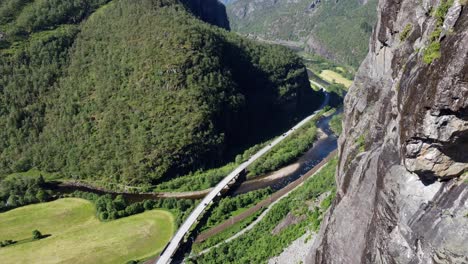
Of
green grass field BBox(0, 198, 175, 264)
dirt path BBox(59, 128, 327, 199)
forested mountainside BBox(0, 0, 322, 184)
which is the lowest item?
green grass field BBox(0, 198, 175, 264)

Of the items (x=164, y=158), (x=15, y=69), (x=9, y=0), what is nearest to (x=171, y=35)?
(x=164, y=158)

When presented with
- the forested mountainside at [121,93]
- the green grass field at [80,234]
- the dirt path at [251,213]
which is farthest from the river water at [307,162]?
the green grass field at [80,234]

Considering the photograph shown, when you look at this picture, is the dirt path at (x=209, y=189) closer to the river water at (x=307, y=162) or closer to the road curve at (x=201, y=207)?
the river water at (x=307, y=162)

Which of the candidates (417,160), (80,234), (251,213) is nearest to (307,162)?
(251,213)

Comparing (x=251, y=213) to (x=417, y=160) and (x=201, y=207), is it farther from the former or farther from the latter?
(x=417, y=160)

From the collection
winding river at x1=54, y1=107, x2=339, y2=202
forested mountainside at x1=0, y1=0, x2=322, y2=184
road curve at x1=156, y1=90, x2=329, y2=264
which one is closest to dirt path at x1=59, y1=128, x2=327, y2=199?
winding river at x1=54, y1=107, x2=339, y2=202

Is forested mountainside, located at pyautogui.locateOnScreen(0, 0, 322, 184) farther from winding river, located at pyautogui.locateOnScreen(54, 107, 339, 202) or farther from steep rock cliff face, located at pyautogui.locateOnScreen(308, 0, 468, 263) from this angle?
steep rock cliff face, located at pyautogui.locateOnScreen(308, 0, 468, 263)
